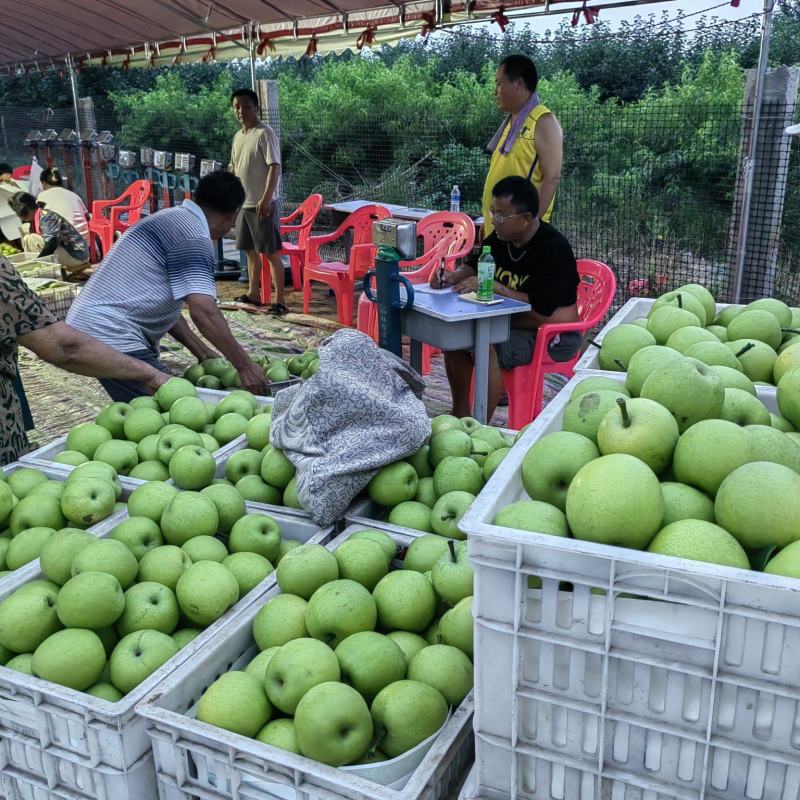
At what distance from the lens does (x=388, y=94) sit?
17.2m

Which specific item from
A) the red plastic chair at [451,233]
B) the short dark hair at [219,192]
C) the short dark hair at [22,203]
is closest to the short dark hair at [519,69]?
the red plastic chair at [451,233]

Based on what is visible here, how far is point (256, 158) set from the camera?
8.86 m

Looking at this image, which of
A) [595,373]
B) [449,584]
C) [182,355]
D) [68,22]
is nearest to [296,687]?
[449,584]

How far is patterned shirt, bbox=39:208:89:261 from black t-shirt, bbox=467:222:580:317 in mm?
4661

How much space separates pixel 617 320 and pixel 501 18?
17.3 ft

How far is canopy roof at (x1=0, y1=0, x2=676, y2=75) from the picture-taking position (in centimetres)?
771

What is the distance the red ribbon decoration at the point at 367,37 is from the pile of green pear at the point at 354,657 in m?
7.57

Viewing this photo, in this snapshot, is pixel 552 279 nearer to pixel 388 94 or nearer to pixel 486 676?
pixel 486 676

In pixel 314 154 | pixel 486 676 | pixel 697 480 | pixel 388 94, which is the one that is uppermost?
pixel 388 94

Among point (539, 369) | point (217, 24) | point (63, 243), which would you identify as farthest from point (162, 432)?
point (217, 24)

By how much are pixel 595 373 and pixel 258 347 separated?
5538 mm

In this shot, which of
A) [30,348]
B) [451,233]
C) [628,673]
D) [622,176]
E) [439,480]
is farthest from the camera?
[622,176]

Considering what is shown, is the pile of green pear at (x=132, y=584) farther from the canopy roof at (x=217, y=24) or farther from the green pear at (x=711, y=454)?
the canopy roof at (x=217, y=24)

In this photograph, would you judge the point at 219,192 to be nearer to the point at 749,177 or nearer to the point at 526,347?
the point at 526,347
